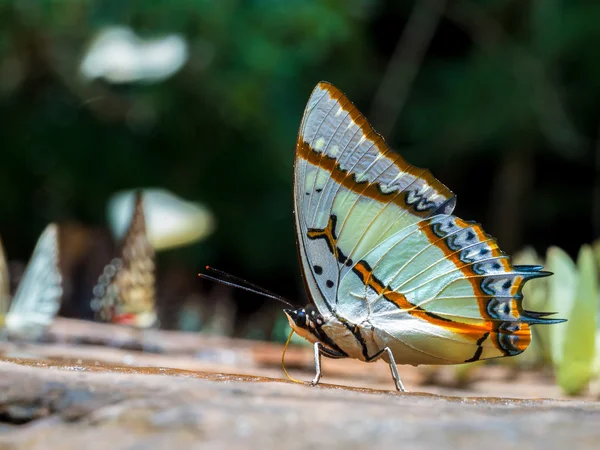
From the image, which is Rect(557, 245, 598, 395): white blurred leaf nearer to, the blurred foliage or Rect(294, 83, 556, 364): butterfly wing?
the blurred foliage

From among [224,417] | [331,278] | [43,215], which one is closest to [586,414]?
[224,417]

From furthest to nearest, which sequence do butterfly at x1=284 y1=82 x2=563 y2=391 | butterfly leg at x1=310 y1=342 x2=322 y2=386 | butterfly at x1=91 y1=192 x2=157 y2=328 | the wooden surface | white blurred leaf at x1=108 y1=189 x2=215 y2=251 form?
1. white blurred leaf at x1=108 y1=189 x2=215 y2=251
2. butterfly at x1=91 y1=192 x2=157 y2=328
3. butterfly at x1=284 y1=82 x2=563 y2=391
4. butterfly leg at x1=310 y1=342 x2=322 y2=386
5. the wooden surface

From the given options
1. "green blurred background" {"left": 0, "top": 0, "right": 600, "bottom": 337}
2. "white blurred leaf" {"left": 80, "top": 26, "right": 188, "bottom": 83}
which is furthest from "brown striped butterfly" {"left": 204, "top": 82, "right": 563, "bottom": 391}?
"white blurred leaf" {"left": 80, "top": 26, "right": 188, "bottom": 83}

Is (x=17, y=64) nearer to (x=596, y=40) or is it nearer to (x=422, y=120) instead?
(x=422, y=120)

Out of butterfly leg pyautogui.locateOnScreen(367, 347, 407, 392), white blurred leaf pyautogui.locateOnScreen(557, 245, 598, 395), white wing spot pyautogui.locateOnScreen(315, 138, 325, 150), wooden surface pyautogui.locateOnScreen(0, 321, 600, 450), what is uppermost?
white wing spot pyautogui.locateOnScreen(315, 138, 325, 150)

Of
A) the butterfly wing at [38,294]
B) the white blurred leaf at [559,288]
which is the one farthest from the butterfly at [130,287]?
the white blurred leaf at [559,288]

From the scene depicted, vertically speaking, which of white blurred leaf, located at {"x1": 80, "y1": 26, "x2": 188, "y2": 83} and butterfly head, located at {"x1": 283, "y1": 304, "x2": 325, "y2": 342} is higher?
white blurred leaf, located at {"x1": 80, "y1": 26, "x2": 188, "y2": 83}

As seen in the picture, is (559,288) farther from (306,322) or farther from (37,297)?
(37,297)
